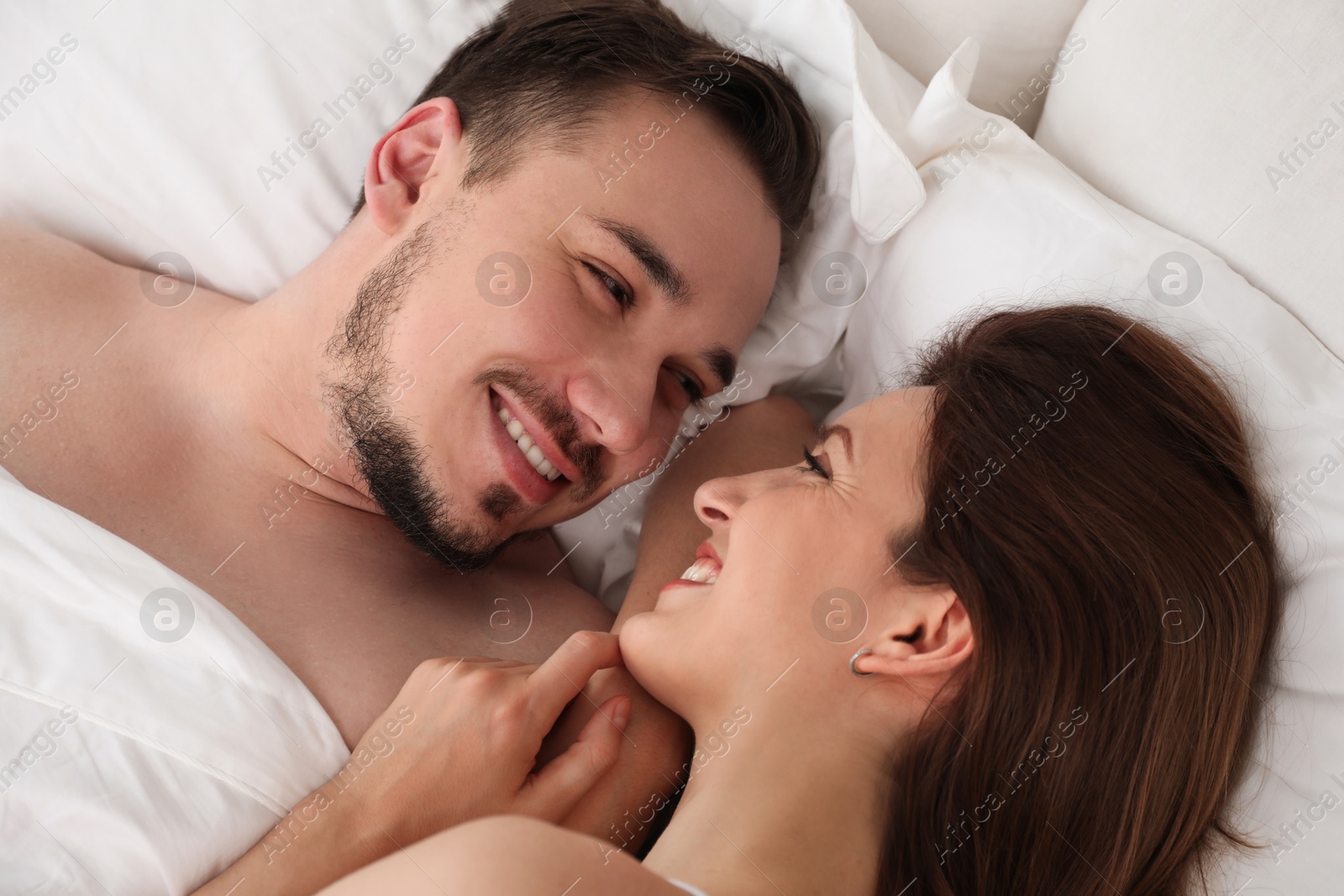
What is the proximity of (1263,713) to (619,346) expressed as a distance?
1.21m

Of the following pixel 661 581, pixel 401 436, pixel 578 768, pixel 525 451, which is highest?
pixel 401 436

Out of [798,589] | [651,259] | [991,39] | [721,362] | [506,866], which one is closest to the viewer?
[506,866]

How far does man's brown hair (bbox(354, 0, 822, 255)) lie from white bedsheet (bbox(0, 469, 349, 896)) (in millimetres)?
966

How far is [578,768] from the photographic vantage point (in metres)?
1.47

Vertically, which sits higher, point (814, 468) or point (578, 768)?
point (814, 468)

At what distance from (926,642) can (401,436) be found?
1.02 metres

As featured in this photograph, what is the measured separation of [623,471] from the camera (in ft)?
6.16

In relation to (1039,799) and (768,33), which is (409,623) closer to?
(1039,799)

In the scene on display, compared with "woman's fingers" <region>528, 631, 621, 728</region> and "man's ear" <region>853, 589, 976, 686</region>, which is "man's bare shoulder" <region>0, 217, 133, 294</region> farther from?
"man's ear" <region>853, 589, 976, 686</region>

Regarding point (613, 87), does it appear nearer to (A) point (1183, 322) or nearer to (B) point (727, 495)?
(B) point (727, 495)

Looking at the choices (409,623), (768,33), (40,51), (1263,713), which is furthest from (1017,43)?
(40,51)

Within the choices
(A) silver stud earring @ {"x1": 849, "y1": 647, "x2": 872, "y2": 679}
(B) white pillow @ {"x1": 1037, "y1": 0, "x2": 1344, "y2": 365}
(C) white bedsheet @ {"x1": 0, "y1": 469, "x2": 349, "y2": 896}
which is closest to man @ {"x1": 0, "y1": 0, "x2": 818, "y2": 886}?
(C) white bedsheet @ {"x1": 0, "y1": 469, "x2": 349, "y2": 896}

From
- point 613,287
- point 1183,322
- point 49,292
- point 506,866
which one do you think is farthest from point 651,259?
point 49,292

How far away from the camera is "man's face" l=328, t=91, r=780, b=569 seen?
1.70 meters
